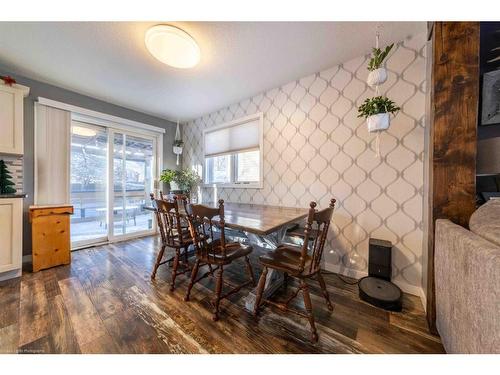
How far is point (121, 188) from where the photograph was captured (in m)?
3.25

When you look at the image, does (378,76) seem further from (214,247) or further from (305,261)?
(214,247)

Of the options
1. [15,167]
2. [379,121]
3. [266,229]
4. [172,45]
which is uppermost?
[172,45]

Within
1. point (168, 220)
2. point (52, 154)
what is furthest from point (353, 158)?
point (52, 154)

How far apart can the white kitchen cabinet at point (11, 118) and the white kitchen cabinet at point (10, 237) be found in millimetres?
578

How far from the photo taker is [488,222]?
0.91 m

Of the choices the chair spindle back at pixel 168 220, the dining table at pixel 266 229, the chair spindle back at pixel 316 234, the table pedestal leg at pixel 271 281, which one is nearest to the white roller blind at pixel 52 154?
the chair spindle back at pixel 168 220

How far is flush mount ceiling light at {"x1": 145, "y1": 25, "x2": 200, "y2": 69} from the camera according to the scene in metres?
1.45

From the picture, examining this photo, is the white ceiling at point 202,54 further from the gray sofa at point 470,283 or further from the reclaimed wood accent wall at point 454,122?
the gray sofa at point 470,283

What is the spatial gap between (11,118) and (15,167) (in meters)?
0.63

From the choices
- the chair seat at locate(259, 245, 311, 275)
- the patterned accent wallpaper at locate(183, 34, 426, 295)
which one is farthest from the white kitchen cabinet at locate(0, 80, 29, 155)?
the chair seat at locate(259, 245, 311, 275)

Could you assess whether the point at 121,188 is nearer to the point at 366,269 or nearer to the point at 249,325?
the point at 249,325

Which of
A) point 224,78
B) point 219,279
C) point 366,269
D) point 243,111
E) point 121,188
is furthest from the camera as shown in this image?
point 121,188
